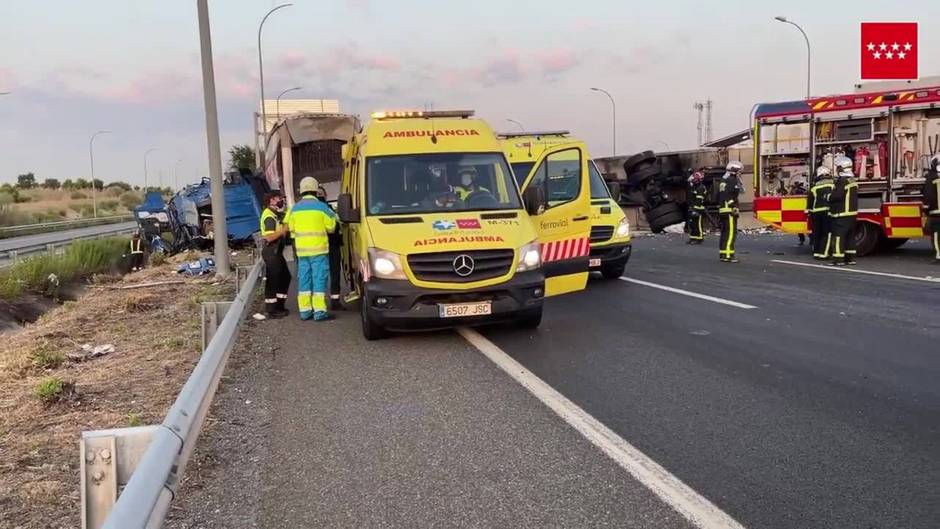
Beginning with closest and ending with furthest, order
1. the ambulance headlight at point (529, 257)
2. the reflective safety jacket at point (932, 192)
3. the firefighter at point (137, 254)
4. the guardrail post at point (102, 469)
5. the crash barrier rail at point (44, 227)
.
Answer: the guardrail post at point (102, 469) → the ambulance headlight at point (529, 257) → the reflective safety jacket at point (932, 192) → the firefighter at point (137, 254) → the crash barrier rail at point (44, 227)

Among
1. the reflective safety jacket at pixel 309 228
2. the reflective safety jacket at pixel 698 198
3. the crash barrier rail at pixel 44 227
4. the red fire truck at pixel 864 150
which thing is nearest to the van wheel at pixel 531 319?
the reflective safety jacket at pixel 309 228

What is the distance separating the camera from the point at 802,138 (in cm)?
1579

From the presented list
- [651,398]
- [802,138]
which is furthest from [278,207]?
[802,138]

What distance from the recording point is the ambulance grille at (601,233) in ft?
37.8

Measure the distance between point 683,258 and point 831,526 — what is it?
40.2 ft

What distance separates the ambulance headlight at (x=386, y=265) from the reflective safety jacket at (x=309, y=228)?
180 cm

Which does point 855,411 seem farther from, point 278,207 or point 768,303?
point 278,207

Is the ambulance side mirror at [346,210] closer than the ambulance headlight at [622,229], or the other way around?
the ambulance side mirror at [346,210]

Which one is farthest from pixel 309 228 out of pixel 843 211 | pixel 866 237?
pixel 866 237

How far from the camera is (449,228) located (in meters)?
7.57

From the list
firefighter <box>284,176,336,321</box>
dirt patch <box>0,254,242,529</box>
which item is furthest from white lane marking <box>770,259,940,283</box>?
dirt patch <box>0,254,242,529</box>

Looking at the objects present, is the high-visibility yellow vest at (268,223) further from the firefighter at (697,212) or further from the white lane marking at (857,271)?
the firefighter at (697,212)

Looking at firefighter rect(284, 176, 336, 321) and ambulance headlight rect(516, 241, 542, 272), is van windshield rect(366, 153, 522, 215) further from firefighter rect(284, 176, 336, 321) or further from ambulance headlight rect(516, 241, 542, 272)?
firefighter rect(284, 176, 336, 321)

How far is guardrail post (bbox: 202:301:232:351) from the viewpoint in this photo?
739 cm
